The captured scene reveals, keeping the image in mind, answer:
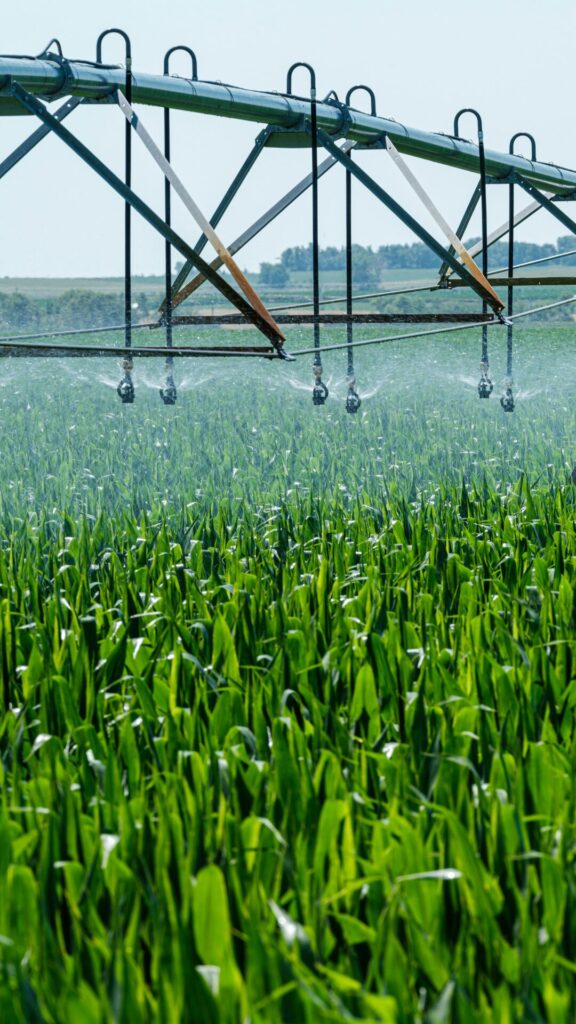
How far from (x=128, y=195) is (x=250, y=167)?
2.09 m

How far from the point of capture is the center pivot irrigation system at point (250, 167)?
7.84m

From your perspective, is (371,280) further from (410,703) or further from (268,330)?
(410,703)

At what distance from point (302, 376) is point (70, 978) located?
86.8 feet

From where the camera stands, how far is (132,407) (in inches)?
720

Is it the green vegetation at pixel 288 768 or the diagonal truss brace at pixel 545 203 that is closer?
the green vegetation at pixel 288 768

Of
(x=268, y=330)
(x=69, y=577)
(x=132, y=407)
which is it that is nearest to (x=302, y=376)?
(x=132, y=407)

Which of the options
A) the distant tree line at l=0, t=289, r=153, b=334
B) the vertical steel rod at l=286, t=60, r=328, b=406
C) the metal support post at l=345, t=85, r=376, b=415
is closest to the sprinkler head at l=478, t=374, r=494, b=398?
the metal support post at l=345, t=85, r=376, b=415

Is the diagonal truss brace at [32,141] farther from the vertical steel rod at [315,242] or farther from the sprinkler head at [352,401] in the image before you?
the sprinkler head at [352,401]

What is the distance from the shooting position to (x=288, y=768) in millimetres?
2932

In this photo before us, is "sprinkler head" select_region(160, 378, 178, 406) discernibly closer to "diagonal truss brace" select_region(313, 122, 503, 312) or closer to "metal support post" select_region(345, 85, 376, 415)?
"metal support post" select_region(345, 85, 376, 415)

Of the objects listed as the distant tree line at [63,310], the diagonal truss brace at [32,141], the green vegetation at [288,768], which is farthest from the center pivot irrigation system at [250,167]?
the distant tree line at [63,310]

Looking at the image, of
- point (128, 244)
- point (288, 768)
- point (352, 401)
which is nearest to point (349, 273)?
point (352, 401)

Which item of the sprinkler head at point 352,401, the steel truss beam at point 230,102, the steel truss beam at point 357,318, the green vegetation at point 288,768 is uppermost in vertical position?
the steel truss beam at point 230,102

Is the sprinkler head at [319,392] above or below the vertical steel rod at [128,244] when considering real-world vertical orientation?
below
